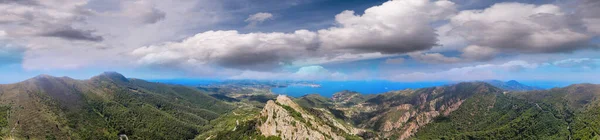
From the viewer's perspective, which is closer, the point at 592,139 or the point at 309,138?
the point at 309,138

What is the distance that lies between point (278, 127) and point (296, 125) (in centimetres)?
1335

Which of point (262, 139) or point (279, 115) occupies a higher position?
point (279, 115)

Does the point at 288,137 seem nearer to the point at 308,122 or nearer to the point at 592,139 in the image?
the point at 308,122

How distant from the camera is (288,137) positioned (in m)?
183

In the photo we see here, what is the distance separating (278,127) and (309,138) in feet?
75.6

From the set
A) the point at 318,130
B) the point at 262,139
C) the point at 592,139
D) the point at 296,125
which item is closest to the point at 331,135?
the point at 318,130

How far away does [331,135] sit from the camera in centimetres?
19375

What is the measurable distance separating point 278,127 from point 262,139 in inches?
515

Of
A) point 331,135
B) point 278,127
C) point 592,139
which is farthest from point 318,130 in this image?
point 592,139

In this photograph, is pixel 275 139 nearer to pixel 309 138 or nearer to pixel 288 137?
pixel 288 137

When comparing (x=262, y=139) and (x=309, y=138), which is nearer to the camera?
(x=309, y=138)

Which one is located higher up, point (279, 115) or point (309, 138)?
point (279, 115)

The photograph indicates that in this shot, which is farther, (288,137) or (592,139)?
(592,139)

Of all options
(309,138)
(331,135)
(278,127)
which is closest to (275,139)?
(278,127)
